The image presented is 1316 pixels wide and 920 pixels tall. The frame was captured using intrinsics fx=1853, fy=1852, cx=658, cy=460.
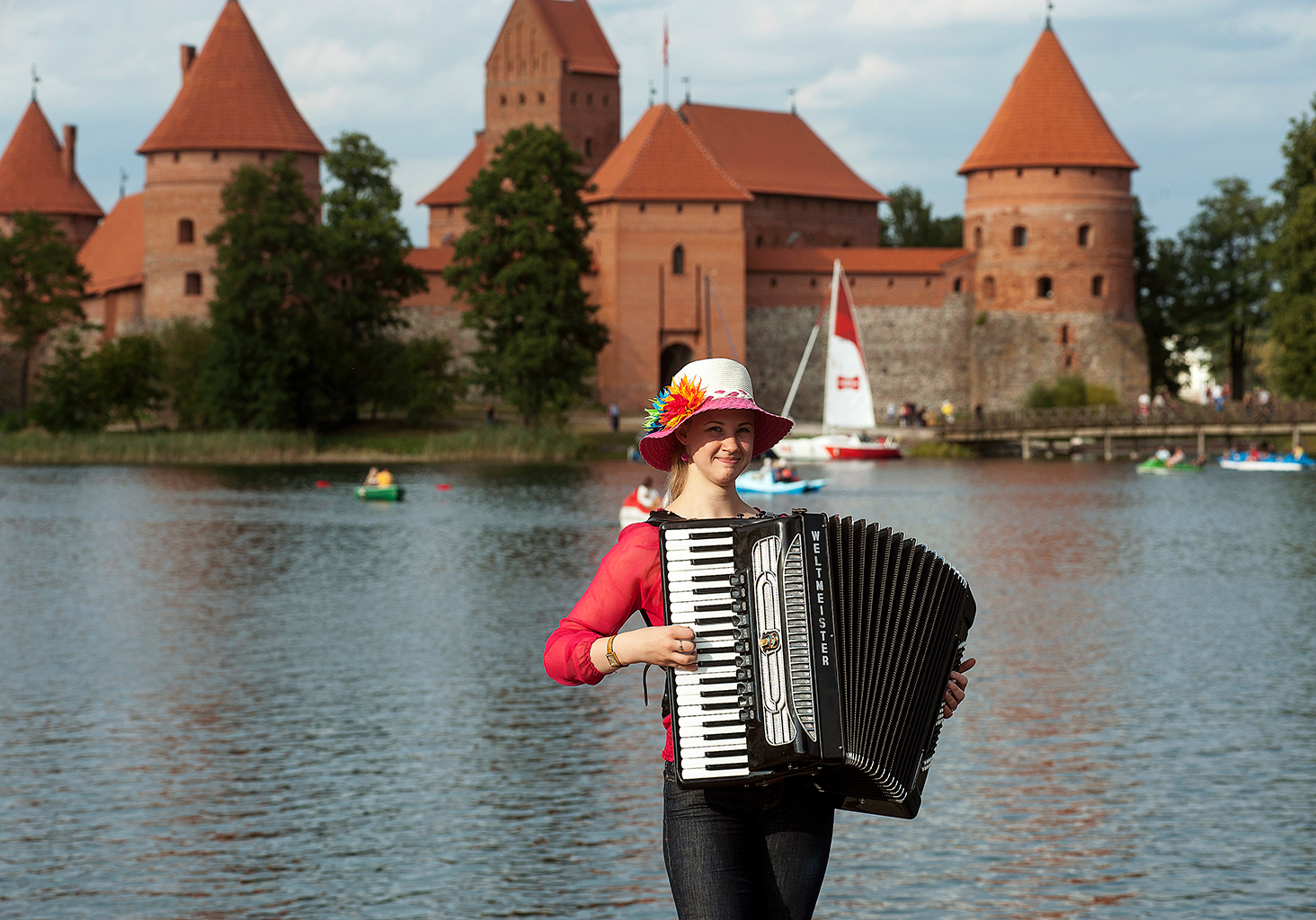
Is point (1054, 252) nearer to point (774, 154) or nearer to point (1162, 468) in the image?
point (774, 154)

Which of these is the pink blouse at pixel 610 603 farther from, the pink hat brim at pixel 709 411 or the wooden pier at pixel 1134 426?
the wooden pier at pixel 1134 426

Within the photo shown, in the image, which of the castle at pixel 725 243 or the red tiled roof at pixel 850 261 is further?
the red tiled roof at pixel 850 261

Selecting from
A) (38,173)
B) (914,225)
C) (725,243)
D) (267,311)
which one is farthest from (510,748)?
(914,225)

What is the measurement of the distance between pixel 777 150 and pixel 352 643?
56394 millimetres

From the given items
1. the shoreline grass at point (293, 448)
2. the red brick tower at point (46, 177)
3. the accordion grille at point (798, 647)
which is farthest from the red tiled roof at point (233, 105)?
the accordion grille at point (798, 647)

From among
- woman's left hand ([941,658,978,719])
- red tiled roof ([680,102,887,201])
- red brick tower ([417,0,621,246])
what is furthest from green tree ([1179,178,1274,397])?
woman's left hand ([941,658,978,719])

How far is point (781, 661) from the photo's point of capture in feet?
12.9

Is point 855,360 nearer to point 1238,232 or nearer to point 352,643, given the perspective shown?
point 1238,232

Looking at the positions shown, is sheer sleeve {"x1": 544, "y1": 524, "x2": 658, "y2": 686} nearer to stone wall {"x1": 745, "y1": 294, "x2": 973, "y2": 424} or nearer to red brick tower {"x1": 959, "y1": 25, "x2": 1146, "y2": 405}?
stone wall {"x1": 745, "y1": 294, "x2": 973, "y2": 424}

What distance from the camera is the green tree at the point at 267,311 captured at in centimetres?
5203

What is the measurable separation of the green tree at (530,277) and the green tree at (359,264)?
9.00ft

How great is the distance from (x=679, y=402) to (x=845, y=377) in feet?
163

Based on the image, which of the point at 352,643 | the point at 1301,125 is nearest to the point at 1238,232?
the point at 1301,125

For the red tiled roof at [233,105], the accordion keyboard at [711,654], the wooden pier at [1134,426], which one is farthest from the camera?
the red tiled roof at [233,105]
